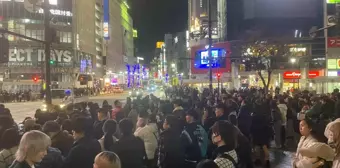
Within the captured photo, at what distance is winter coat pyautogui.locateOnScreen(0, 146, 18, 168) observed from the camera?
5506mm

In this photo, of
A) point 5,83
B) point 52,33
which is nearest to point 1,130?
point 52,33

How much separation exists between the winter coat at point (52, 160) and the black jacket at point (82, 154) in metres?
0.09

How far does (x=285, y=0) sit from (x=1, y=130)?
276 feet

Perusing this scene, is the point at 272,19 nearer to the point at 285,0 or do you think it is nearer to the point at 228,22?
the point at 285,0

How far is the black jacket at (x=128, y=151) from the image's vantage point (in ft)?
21.2

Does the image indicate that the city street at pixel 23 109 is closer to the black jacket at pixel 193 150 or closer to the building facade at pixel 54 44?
the black jacket at pixel 193 150

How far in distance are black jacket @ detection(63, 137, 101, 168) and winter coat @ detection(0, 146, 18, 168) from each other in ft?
2.33

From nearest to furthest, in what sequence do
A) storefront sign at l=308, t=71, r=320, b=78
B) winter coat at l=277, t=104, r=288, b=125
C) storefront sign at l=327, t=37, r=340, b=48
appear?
winter coat at l=277, t=104, r=288, b=125 < storefront sign at l=327, t=37, r=340, b=48 < storefront sign at l=308, t=71, r=320, b=78

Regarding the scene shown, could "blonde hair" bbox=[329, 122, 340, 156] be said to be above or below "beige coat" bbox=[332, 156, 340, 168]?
above

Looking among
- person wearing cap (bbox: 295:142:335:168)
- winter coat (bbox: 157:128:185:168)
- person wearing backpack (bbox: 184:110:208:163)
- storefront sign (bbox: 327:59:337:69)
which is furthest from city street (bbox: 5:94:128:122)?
storefront sign (bbox: 327:59:337:69)

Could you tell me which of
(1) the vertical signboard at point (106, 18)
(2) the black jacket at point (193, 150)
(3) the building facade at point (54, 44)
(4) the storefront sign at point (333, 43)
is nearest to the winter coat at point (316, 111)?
(2) the black jacket at point (193, 150)

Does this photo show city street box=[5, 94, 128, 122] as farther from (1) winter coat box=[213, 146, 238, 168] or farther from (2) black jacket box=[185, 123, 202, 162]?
(1) winter coat box=[213, 146, 238, 168]

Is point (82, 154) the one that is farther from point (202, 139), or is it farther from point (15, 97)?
point (15, 97)

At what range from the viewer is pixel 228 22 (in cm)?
9169
